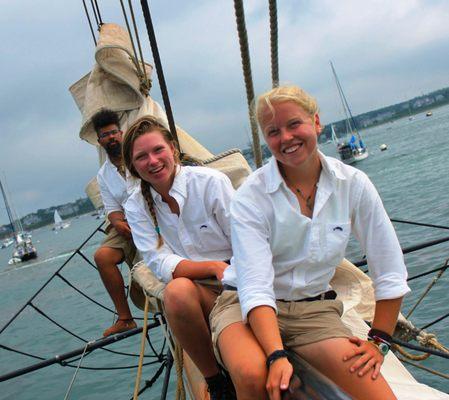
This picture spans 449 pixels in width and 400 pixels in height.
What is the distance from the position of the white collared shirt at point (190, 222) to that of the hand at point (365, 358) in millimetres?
1240

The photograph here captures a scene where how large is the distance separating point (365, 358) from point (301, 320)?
0.31 meters

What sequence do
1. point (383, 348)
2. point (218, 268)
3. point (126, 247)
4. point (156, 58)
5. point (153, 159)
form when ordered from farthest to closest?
point (126, 247)
point (156, 58)
point (153, 159)
point (218, 268)
point (383, 348)

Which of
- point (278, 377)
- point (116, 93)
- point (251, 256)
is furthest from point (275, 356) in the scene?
point (116, 93)

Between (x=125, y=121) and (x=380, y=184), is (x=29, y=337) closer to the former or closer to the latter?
(x=125, y=121)

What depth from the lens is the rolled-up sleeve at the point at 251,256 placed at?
201 cm

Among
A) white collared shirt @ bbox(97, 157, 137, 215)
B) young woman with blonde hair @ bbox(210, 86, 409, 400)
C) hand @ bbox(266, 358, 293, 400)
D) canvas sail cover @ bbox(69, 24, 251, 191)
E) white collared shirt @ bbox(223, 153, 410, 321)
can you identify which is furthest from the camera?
canvas sail cover @ bbox(69, 24, 251, 191)

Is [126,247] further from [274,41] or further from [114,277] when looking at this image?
[274,41]

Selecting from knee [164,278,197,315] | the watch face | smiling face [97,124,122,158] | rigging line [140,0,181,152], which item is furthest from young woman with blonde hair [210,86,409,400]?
smiling face [97,124,122,158]

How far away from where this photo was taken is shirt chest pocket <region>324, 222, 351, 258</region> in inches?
83.8

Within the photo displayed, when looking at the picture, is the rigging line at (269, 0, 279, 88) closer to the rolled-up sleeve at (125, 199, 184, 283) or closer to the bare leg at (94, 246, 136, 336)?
the rolled-up sleeve at (125, 199, 184, 283)

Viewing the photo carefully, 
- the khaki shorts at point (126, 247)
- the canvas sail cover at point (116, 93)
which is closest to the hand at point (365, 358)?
the khaki shorts at point (126, 247)

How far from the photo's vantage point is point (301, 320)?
2.12 m

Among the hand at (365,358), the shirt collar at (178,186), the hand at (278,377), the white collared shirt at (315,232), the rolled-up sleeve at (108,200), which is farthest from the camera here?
the rolled-up sleeve at (108,200)

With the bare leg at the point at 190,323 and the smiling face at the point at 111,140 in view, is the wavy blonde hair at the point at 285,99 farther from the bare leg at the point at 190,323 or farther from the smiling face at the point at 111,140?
the smiling face at the point at 111,140
